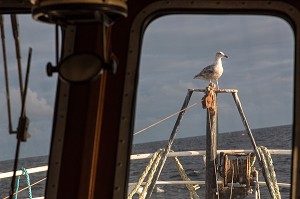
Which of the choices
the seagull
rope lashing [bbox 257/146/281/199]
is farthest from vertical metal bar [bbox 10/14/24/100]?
the seagull

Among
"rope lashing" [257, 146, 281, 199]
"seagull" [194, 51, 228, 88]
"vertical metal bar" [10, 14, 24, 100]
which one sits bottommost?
"vertical metal bar" [10, 14, 24, 100]

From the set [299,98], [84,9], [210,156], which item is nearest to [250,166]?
[210,156]

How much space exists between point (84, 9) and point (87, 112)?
802 mm

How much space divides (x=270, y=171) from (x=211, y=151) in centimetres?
85

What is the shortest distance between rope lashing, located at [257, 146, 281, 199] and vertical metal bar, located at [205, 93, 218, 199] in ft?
2.17

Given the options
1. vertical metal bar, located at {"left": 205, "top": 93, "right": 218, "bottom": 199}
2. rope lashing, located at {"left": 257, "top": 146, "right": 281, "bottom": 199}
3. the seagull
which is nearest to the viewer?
rope lashing, located at {"left": 257, "top": 146, "right": 281, "bottom": 199}

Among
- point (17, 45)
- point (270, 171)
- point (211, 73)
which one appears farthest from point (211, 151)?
point (17, 45)

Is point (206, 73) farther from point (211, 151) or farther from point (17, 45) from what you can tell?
point (17, 45)

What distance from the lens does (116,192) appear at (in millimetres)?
2949

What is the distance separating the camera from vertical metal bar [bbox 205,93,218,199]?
9781mm

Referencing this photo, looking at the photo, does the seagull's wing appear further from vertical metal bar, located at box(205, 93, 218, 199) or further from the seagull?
vertical metal bar, located at box(205, 93, 218, 199)

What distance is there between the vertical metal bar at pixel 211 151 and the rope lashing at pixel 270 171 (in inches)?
26.1

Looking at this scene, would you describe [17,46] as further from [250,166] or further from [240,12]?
[250,166]

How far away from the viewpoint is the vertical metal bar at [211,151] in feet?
32.1
